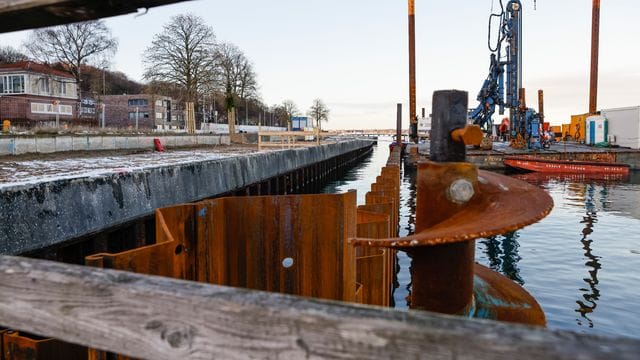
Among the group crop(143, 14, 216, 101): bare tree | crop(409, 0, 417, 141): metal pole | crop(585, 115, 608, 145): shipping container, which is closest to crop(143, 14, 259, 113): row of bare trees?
crop(143, 14, 216, 101): bare tree

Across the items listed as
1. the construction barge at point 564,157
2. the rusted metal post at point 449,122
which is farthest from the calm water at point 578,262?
the construction barge at point 564,157

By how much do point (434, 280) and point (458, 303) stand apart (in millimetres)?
244

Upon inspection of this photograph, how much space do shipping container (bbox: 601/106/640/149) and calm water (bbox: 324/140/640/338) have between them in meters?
22.7

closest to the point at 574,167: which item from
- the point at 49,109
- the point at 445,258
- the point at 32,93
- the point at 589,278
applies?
the point at 589,278

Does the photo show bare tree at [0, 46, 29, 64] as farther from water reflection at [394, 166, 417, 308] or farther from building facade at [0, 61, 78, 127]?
water reflection at [394, 166, 417, 308]

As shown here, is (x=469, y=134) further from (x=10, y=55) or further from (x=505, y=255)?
(x=10, y=55)

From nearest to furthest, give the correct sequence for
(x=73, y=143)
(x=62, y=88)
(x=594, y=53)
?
(x=73, y=143)
(x=594, y=53)
(x=62, y=88)

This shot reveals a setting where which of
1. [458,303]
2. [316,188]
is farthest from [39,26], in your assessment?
[316,188]

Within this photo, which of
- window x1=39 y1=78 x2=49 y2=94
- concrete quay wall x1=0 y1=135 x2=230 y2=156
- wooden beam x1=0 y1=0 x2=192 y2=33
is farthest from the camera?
window x1=39 y1=78 x2=49 y2=94

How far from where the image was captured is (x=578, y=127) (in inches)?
2206

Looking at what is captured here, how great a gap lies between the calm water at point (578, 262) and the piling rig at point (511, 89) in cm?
1943

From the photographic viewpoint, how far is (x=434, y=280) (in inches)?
118

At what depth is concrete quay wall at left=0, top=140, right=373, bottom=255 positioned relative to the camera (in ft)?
14.2

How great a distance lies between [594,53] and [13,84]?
233ft
